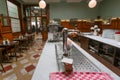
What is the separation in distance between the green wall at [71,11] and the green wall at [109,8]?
0.58 meters

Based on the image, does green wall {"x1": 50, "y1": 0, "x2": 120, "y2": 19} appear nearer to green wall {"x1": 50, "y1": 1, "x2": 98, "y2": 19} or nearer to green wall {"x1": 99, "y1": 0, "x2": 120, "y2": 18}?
green wall {"x1": 50, "y1": 1, "x2": 98, "y2": 19}

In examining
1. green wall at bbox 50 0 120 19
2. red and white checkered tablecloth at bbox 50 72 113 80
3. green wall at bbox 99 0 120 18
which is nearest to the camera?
red and white checkered tablecloth at bbox 50 72 113 80

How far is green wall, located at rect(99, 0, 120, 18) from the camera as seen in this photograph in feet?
22.1

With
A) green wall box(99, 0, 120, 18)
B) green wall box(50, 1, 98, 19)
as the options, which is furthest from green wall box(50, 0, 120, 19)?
green wall box(99, 0, 120, 18)

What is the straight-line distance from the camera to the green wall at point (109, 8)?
22.1 ft

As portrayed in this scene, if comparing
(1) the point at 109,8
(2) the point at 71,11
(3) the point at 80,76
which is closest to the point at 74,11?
(2) the point at 71,11

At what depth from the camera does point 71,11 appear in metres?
8.99

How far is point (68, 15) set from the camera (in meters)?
9.01

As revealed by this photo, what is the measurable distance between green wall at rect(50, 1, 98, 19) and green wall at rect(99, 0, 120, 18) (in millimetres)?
582

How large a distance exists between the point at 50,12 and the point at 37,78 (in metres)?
8.58

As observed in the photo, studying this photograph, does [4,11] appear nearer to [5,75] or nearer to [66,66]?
[5,75]

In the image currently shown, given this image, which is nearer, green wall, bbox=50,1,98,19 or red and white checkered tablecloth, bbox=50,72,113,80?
red and white checkered tablecloth, bbox=50,72,113,80

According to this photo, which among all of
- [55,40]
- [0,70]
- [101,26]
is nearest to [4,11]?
[0,70]

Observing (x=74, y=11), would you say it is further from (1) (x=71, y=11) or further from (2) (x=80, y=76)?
(2) (x=80, y=76)
